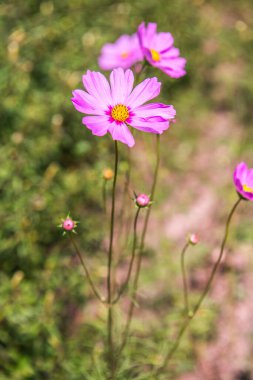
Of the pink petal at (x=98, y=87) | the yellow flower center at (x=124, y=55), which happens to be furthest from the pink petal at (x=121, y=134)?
the yellow flower center at (x=124, y=55)

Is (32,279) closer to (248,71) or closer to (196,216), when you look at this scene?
(196,216)

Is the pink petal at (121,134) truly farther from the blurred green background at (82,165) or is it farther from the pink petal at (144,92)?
the blurred green background at (82,165)

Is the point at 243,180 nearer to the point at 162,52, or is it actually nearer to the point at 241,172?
the point at 241,172

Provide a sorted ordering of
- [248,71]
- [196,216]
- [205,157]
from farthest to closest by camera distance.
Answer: [248,71] < [205,157] < [196,216]

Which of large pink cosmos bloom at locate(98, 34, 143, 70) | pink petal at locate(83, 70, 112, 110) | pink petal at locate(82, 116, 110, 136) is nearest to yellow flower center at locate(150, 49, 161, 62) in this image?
large pink cosmos bloom at locate(98, 34, 143, 70)

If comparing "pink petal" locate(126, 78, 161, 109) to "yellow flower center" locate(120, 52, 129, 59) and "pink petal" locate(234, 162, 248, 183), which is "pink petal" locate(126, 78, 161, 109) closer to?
"pink petal" locate(234, 162, 248, 183)

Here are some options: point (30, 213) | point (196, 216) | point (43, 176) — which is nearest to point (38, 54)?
point (43, 176)

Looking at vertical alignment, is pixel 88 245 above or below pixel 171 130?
below
